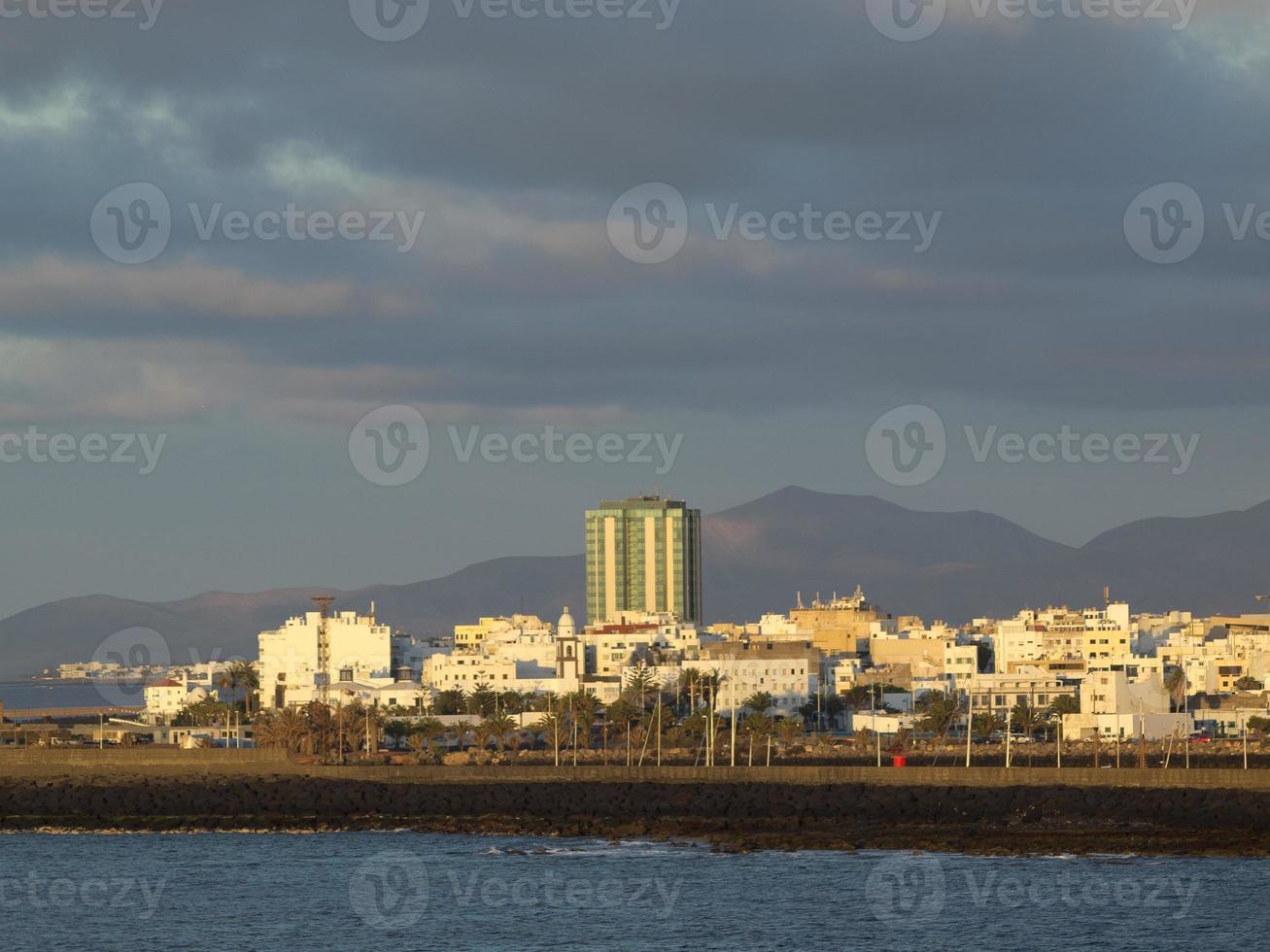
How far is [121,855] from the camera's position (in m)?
73.7

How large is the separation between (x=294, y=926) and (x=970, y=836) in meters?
25.7

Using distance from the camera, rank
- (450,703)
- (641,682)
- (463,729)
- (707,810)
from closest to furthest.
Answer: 1. (707,810)
2. (463,729)
3. (641,682)
4. (450,703)

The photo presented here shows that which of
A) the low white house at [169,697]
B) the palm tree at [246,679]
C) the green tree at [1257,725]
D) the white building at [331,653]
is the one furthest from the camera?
the white building at [331,653]

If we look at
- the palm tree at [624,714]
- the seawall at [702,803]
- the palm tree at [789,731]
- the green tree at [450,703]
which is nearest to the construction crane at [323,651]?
the green tree at [450,703]

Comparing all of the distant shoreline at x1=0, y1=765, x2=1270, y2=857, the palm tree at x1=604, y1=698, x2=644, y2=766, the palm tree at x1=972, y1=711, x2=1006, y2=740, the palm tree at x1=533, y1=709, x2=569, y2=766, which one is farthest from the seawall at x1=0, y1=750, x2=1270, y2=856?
the palm tree at x1=972, y1=711, x2=1006, y2=740

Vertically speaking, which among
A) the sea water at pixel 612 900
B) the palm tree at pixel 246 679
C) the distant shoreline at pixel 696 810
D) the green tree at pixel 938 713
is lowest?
the sea water at pixel 612 900

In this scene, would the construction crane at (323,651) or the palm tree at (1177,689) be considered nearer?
the construction crane at (323,651)

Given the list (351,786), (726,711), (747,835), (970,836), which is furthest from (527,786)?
(726,711)

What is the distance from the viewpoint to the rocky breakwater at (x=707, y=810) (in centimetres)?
7238

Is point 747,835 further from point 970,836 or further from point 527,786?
point 527,786

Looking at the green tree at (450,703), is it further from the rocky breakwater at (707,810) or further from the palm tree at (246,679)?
the rocky breakwater at (707,810)

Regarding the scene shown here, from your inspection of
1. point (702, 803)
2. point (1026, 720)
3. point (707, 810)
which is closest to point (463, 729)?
point (1026, 720)

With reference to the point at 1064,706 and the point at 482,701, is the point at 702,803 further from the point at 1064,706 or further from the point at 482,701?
the point at 482,701

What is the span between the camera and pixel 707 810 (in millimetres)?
80188
